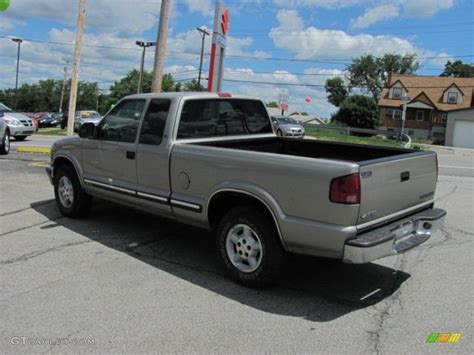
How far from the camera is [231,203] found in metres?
4.98

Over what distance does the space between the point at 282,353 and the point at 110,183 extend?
11.4 ft

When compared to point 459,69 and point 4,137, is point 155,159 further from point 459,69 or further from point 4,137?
point 459,69

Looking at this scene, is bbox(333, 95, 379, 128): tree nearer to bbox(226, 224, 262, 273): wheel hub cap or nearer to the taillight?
bbox(226, 224, 262, 273): wheel hub cap

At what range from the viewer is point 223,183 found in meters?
4.79

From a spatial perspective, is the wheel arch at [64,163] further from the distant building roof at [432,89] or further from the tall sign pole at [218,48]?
the distant building roof at [432,89]

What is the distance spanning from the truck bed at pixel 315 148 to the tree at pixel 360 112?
197 ft

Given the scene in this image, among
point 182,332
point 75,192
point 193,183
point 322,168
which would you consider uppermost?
point 322,168

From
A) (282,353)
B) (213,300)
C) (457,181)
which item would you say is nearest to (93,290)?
(213,300)

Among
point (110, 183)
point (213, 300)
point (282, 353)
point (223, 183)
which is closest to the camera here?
point (282, 353)

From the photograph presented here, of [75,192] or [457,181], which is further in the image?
[457,181]

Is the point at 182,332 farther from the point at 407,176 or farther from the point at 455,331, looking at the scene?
the point at 407,176

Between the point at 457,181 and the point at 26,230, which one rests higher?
the point at 457,181

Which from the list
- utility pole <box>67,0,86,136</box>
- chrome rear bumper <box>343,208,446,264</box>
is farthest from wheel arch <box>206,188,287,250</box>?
utility pole <box>67,0,86,136</box>

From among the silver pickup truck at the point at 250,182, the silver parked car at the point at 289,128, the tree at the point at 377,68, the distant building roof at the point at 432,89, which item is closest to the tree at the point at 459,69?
the tree at the point at 377,68
